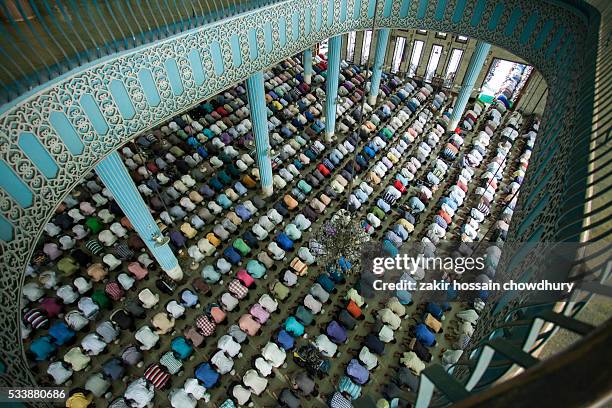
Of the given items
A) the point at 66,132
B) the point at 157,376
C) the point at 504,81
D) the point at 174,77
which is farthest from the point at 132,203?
the point at 504,81

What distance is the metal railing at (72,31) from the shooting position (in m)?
3.41

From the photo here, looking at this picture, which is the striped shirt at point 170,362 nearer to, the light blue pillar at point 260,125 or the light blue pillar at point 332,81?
the light blue pillar at point 260,125

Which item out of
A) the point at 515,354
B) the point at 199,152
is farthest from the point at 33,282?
the point at 515,354

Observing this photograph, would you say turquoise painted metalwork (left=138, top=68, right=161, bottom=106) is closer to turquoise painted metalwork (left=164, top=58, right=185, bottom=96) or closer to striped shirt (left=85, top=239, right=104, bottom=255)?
turquoise painted metalwork (left=164, top=58, right=185, bottom=96)

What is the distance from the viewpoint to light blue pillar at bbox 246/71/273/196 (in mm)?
6410

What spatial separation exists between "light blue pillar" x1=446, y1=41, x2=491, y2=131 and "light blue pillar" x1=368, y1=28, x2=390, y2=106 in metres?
2.40

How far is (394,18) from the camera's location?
8258mm

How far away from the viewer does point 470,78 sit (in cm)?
991

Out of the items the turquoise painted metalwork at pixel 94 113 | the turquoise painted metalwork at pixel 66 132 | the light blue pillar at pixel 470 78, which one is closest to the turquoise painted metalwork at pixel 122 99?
the turquoise painted metalwork at pixel 94 113

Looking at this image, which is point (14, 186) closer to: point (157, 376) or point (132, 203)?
point (132, 203)

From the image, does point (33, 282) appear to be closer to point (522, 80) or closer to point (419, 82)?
point (419, 82)

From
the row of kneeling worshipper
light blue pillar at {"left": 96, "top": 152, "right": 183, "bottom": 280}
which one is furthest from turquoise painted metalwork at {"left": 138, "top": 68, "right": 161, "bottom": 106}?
the row of kneeling worshipper

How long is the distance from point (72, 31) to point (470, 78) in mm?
9521

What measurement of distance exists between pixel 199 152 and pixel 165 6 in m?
5.16
